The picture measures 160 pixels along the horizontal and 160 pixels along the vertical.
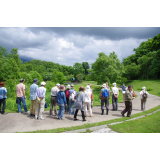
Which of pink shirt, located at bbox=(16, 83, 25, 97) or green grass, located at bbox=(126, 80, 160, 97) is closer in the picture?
pink shirt, located at bbox=(16, 83, 25, 97)

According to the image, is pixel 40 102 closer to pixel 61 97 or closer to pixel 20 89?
pixel 61 97

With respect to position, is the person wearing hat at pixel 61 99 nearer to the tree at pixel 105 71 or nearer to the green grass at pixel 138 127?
the green grass at pixel 138 127

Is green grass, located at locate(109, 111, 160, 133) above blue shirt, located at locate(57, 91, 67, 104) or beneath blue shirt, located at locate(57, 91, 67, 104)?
beneath

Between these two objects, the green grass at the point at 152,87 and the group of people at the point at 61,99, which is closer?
the group of people at the point at 61,99

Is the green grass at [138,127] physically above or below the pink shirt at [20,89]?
below

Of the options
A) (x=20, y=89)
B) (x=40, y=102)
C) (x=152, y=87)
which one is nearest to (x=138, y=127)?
(x=40, y=102)

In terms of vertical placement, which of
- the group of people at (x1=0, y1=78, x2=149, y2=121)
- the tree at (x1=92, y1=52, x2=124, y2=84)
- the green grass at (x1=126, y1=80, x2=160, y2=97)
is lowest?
the green grass at (x1=126, y1=80, x2=160, y2=97)

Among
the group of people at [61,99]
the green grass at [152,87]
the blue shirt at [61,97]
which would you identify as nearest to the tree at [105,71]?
the green grass at [152,87]

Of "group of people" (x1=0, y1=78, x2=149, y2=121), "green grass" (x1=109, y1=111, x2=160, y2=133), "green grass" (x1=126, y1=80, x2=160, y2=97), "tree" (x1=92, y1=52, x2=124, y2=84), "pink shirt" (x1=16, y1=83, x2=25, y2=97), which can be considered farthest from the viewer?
"tree" (x1=92, y1=52, x2=124, y2=84)

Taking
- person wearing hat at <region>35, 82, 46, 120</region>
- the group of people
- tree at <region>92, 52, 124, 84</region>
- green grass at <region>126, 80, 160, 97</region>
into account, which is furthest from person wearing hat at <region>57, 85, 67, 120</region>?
green grass at <region>126, 80, 160, 97</region>

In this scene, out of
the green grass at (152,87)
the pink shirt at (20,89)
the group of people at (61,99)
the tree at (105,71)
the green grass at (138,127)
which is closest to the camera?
the green grass at (138,127)

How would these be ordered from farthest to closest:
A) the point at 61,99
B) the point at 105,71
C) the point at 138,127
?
the point at 105,71
the point at 61,99
the point at 138,127

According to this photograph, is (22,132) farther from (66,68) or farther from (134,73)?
(66,68)

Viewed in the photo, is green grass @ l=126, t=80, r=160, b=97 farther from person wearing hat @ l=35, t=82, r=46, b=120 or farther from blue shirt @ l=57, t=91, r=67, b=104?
person wearing hat @ l=35, t=82, r=46, b=120
